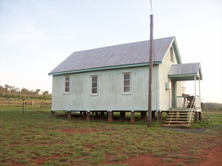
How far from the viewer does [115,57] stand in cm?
1914

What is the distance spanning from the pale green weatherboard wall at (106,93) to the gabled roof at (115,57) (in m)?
0.50

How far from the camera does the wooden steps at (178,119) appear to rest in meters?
15.2

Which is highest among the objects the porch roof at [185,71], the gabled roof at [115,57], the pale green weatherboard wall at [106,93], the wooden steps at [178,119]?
the gabled roof at [115,57]

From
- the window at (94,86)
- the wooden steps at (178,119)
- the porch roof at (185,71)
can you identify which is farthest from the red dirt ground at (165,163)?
the window at (94,86)

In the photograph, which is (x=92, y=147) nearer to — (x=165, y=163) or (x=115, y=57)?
(x=165, y=163)

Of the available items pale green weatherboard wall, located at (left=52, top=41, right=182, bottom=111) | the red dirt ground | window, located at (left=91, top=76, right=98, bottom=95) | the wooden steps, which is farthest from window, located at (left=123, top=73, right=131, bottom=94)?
the red dirt ground

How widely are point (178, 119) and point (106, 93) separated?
5.53 metres

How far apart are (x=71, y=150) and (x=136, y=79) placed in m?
9.46

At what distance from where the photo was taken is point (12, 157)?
7.62m

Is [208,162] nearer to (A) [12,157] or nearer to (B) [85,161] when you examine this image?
(B) [85,161]

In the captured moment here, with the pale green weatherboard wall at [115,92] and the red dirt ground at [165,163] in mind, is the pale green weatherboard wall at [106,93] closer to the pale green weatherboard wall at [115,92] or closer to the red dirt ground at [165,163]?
the pale green weatherboard wall at [115,92]

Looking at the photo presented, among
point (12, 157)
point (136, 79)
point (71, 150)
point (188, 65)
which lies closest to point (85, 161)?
point (71, 150)

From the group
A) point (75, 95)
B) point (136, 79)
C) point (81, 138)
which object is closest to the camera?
point (81, 138)

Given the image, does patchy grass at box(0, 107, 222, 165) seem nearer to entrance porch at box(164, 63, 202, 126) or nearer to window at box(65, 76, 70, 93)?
entrance porch at box(164, 63, 202, 126)
